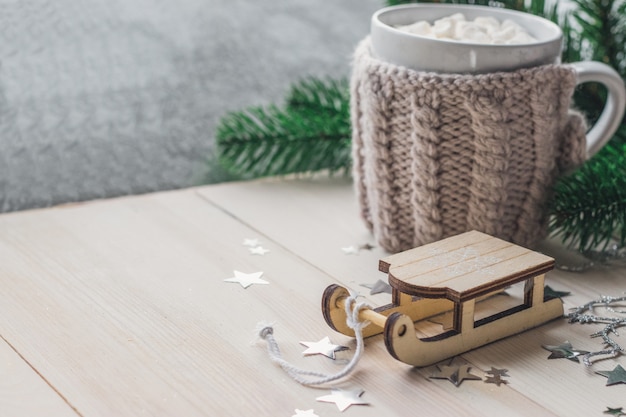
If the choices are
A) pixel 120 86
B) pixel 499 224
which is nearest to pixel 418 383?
pixel 499 224

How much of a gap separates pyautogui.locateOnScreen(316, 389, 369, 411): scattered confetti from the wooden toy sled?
3cm

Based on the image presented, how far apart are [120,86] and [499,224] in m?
0.43

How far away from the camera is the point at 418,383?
19.4 inches

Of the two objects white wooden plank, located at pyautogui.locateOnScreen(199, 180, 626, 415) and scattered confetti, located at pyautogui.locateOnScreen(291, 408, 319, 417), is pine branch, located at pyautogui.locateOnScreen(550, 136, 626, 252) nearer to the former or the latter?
white wooden plank, located at pyautogui.locateOnScreen(199, 180, 626, 415)

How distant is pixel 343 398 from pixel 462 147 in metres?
0.23

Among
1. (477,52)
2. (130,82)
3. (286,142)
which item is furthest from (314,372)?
(130,82)

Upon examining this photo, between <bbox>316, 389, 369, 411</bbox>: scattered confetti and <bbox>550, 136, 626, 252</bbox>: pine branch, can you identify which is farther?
<bbox>550, 136, 626, 252</bbox>: pine branch

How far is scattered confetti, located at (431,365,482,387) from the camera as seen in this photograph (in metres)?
0.49

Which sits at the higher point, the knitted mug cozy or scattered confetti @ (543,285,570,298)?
the knitted mug cozy

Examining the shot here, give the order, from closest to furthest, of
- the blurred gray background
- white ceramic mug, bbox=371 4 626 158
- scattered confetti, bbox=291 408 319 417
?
scattered confetti, bbox=291 408 319 417
white ceramic mug, bbox=371 4 626 158
the blurred gray background

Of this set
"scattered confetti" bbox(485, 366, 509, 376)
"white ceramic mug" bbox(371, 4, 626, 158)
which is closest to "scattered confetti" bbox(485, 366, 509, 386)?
"scattered confetti" bbox(485, 366, 509, 376)

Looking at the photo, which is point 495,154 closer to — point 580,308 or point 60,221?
point 580,308

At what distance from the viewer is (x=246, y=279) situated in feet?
2.03

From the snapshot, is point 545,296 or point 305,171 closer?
point 545,296
